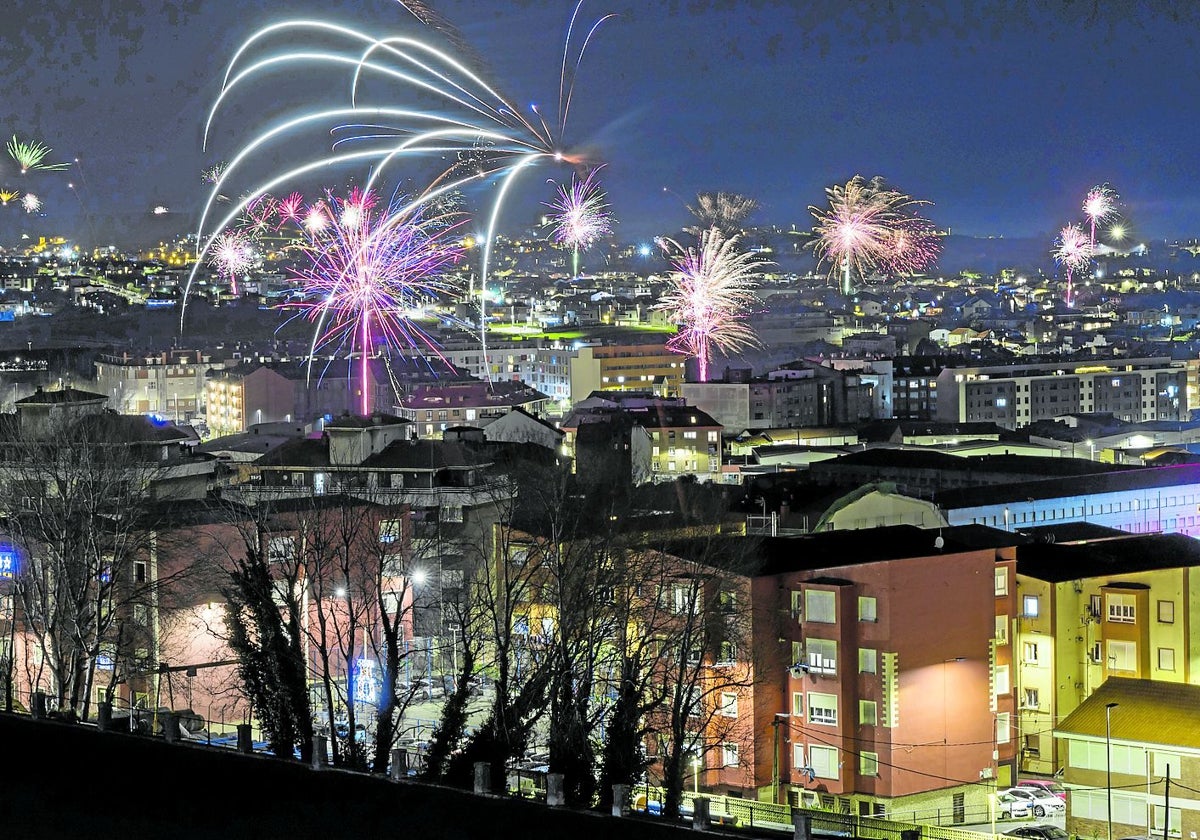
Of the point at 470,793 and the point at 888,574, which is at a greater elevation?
the point at 888,574

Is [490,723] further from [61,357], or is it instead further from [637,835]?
[61,357]

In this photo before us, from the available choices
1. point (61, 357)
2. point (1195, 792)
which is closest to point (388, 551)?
point (1195, 792)

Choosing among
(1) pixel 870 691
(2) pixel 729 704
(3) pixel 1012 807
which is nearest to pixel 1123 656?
(3) pixel 1012 807

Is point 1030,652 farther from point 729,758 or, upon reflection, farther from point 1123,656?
point 729,758

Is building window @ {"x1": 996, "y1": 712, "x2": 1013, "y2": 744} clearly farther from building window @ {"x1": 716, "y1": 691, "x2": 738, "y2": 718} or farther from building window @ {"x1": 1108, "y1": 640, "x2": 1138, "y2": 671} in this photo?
building window @ {"x1": 716, "y1": 691, "x2": 738, "y2": 718}

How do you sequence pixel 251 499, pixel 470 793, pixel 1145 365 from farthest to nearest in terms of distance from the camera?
1. pixel 1145 365
2. pixel 251 499
3. pixel 470 793

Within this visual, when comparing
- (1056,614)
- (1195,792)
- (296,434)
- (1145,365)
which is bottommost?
(1195,792)

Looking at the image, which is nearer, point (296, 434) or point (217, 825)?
point (217, 825)
